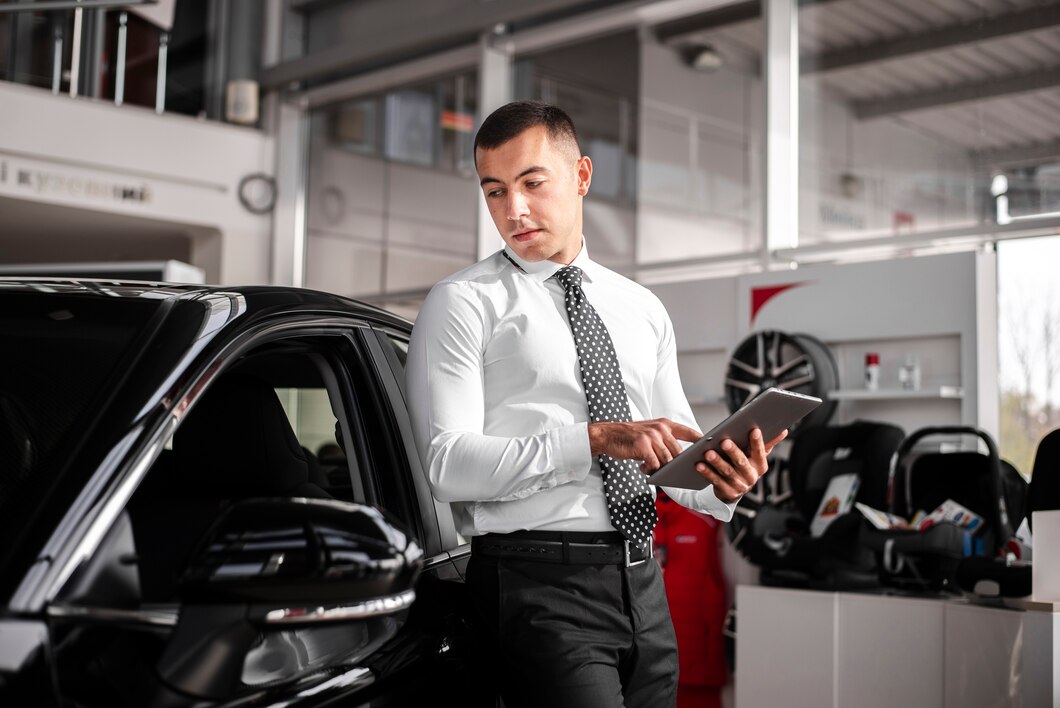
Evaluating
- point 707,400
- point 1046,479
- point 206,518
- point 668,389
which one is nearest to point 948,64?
point 707,400

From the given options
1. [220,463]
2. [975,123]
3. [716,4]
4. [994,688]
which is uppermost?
[716,4]

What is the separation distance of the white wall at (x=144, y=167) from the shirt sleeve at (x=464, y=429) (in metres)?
7.38

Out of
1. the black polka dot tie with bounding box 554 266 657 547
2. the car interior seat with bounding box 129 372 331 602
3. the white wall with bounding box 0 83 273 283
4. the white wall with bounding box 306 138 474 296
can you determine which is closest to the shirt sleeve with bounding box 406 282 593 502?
the black polka dot tie with bounding box 554 266 657 547

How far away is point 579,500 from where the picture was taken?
177 centimetres

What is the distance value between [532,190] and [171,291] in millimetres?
554

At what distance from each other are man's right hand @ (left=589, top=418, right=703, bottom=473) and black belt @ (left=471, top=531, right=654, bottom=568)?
0.14m

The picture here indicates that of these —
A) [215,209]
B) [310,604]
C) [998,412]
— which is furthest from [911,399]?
[215,209]

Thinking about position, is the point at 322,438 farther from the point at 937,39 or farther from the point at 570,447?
the point at 937,39

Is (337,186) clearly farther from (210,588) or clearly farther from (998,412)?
(210,588)

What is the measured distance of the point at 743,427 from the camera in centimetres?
164

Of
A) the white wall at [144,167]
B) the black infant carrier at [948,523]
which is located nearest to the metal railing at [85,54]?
the white wall at [144,167]

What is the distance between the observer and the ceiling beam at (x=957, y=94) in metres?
5.88

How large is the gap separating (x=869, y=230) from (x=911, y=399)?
104 cm

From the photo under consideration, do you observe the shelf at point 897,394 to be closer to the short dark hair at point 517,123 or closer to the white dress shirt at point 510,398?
the white dress shirt at point 510,398
